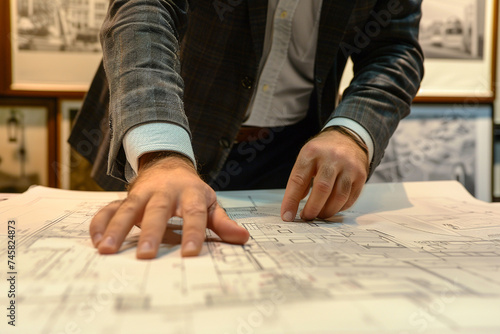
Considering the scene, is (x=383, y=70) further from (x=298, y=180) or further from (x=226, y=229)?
(x=226, y=229)

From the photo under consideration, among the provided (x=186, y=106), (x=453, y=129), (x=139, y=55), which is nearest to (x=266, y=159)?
(x=186, y=106)

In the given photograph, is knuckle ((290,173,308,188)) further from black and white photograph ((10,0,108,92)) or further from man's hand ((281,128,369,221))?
black and white photograph ((10,0,108,92))

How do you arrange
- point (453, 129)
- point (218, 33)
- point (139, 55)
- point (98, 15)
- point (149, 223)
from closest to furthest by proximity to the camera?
1. point (149, 223)
2. point (139, 55)
3. point (218, 33)
4. point (98, 15)
5. point (453, 129)

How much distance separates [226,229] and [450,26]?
101cm

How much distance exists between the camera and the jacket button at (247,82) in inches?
26.3

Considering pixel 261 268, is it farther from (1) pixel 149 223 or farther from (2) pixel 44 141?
(2) pixel 44 141

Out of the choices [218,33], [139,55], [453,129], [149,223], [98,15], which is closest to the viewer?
[149,223]

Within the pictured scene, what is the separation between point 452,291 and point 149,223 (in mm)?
234

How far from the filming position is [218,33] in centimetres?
64

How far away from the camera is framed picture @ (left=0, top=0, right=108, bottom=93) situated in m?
0.99

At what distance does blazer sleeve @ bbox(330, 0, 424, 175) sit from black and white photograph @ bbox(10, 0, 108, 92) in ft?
2.06

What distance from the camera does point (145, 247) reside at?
12.9 inches

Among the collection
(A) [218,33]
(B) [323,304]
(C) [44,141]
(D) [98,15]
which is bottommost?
(B) [323,304]

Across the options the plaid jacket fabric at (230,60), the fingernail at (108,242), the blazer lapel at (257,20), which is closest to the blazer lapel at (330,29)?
the plaid jacket fabric at (230,60)
